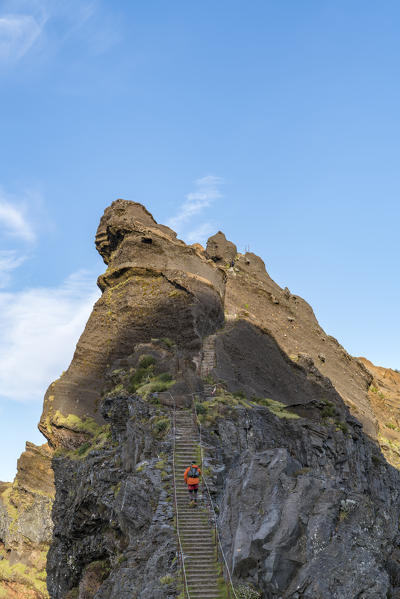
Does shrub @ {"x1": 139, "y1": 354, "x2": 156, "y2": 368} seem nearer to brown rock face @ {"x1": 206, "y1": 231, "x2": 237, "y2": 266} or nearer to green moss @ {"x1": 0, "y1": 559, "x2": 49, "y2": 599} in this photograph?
brown rock face @ {"x1": 206, "y1": 231, "x2": 237, "y2": 266}

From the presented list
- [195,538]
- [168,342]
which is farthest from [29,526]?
[195,538]

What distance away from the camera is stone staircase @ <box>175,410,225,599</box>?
14.9 metres

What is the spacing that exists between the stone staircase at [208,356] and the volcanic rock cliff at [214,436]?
13cm

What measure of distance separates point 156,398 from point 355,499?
11980 mm

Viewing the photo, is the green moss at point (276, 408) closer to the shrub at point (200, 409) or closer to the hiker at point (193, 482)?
the shrub at point (200, 409)

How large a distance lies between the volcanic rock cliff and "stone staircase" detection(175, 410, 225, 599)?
35 centimetres

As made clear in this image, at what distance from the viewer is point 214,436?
2275 cm

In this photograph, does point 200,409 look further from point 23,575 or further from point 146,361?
point 23,575

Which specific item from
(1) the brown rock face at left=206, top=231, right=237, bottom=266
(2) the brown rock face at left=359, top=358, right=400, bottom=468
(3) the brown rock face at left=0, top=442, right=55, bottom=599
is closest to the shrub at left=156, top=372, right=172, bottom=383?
(3) the brown rock face at left=0, top=442, right=55, bottom=599

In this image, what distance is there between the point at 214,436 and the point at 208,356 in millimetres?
11357

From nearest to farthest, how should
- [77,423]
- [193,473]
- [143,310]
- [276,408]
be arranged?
[193,473]
[276,408]
[77,423]
[143,310]

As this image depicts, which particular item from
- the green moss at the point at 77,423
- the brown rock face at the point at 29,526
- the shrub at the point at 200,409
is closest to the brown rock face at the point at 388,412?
the green moss at the point at 77,423

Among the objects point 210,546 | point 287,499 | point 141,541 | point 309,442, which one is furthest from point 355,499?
point 309,442

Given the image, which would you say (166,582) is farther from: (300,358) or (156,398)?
(300,358)
